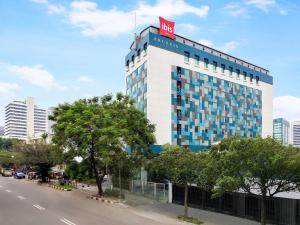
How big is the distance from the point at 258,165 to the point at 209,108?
43.6 metres

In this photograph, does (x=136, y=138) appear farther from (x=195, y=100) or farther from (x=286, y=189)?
(x=195, y=100)

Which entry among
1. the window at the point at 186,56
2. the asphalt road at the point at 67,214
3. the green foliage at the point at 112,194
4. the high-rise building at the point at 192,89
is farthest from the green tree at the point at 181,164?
the window at the point at 186,56

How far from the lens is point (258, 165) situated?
54.7ft

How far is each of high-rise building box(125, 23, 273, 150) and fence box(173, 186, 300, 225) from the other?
20089mm

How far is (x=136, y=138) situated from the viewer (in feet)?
107

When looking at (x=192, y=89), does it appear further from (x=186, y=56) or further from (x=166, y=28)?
(x=166, y=28)

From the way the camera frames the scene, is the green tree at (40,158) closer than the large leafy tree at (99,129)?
No

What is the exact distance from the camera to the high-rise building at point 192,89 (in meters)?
50.0

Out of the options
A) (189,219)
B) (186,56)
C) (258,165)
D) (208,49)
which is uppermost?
(208,49)

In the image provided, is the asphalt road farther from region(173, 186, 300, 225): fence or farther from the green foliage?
region(173, 186, 300, 225): fence

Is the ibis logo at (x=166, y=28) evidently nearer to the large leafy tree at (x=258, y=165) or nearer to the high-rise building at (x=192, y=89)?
the high-rise building at (x=192, y=89)

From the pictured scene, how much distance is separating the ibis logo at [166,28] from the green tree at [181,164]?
102ft

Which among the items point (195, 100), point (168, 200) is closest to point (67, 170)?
point (168, 200)

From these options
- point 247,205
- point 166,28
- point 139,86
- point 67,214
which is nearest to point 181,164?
point 247,205
